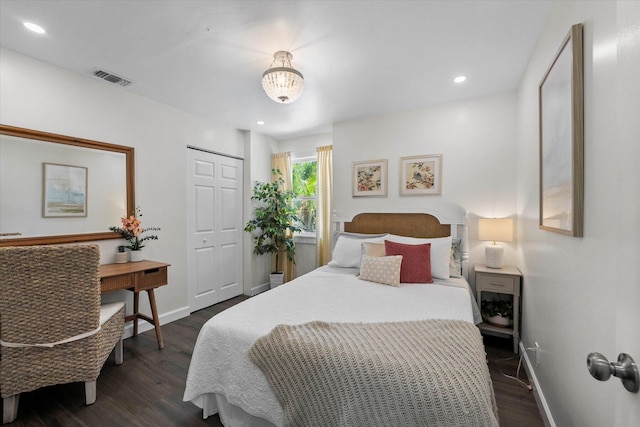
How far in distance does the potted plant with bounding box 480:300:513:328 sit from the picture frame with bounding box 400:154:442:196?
4.40 ft

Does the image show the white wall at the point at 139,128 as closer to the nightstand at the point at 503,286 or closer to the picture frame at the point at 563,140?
the nightstand at the point at 503,286

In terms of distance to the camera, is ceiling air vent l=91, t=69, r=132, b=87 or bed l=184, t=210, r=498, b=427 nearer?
bed l=184, t=210, r=498, b=427

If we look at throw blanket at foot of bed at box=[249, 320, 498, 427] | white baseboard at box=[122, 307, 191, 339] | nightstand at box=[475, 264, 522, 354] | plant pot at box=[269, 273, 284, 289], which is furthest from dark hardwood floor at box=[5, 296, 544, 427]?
plant pot at box=[269, 273, 284, 289]

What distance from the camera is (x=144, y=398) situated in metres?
1.91

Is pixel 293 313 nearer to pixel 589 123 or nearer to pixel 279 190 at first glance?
pixel 589 123

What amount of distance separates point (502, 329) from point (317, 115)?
3189mm

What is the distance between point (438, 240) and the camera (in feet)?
9.45

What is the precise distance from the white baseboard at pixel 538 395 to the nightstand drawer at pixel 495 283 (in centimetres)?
52

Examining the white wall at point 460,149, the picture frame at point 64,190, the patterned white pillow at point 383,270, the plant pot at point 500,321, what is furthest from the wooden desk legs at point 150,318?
the plant pot at point 500,321

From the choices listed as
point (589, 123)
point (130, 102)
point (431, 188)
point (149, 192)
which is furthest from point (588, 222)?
point (130, 102)

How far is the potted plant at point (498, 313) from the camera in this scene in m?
2.67

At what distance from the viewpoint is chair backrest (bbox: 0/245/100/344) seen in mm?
1636

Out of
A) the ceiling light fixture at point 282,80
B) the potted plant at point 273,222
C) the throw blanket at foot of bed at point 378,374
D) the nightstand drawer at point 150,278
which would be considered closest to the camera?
the throw blanket at foot of bed at point 378,374

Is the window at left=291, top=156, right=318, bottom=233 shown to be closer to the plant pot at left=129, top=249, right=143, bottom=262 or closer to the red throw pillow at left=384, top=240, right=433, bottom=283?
the red throw pillow at left=384, top=240, right=433, bottom=283
